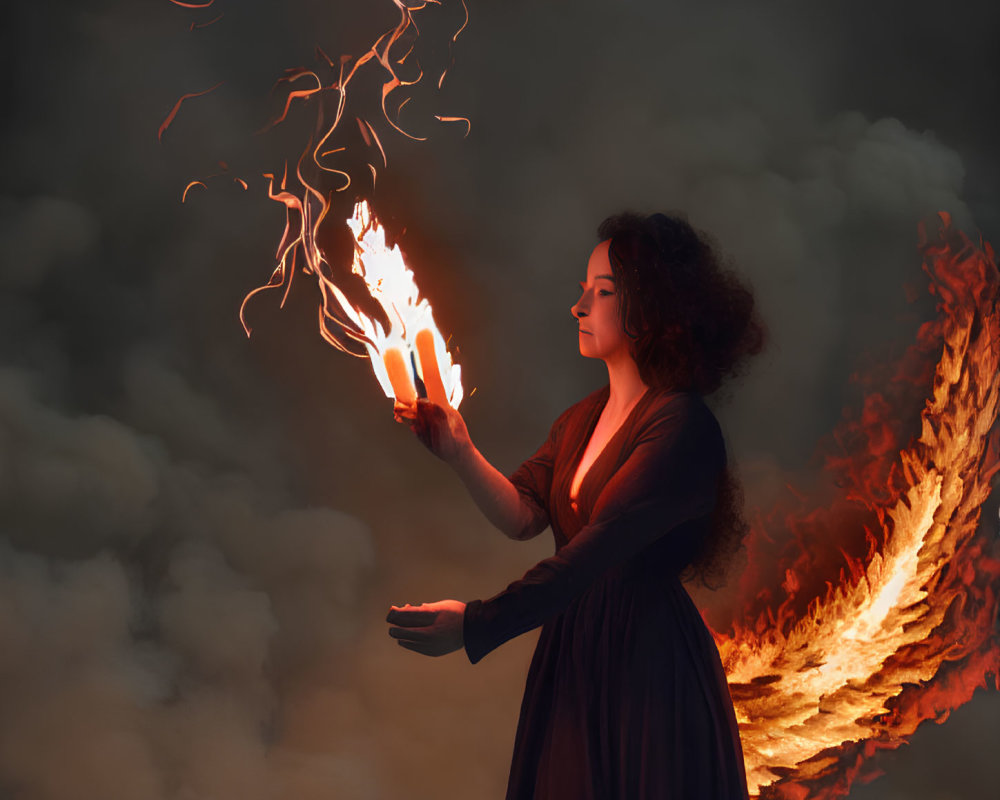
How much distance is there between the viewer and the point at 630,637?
5.04 feet

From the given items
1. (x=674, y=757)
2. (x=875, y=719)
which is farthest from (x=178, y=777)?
(x=875, y=719)

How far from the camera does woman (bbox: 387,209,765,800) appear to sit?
1.46m

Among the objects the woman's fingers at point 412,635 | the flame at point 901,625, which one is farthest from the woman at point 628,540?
the flame at point 901,625

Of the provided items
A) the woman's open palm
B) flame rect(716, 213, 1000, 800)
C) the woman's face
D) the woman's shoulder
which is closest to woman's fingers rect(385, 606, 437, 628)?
the woman's open palm

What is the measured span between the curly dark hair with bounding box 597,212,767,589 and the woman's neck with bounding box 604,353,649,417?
0.05 ft

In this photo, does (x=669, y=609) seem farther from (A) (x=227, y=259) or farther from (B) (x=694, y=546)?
(A) (x=227, y=259)

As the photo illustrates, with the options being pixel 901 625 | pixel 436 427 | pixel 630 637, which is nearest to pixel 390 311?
pixel 436 427

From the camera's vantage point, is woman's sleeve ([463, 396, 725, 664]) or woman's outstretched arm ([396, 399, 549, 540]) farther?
woman's outstretched arm ([396, 399, 549, 540])

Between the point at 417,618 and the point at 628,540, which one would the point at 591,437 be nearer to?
the point at 628,540

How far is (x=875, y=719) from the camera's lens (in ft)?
7.08

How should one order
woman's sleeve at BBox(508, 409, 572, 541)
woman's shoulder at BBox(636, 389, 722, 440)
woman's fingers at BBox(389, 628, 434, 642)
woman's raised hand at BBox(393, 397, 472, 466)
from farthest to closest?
woman's sleeve at BBox(508, 409, 572, 541), woman's raised hand at BBox(393, 397, 472, 466), woman's shoulder at BBox(636, 389, 722, 440), woman's fingers at BBox(389, 628, 434, 642)

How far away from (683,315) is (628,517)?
38 centimetres

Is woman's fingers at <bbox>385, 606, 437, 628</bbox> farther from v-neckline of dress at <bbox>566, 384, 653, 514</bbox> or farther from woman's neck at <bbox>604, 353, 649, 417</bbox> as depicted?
woman's neck at <bbox>604, 353, 649, 417</bbox>

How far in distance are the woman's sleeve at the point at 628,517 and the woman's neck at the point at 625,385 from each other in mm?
112
